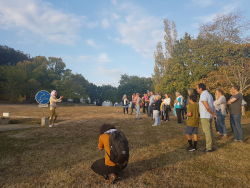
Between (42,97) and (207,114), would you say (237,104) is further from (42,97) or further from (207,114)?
(42,97)

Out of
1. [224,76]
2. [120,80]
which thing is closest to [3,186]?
[224,76]

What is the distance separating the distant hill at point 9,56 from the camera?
5327cm

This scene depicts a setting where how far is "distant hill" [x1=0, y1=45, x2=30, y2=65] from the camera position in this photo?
175 feet

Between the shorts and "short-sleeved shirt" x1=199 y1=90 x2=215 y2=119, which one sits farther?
the shorts

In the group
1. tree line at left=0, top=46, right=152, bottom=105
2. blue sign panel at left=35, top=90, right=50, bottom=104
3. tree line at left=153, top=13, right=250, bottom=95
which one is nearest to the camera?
blue sign panel at left=35, top=90, right=50, bottom=104

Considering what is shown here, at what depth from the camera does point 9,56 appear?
5506 cm

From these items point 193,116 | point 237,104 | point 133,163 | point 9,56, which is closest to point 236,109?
point 237,104

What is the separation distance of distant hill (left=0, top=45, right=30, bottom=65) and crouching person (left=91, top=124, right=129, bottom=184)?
6067 centimetres

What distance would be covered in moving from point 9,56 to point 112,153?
63.1 m

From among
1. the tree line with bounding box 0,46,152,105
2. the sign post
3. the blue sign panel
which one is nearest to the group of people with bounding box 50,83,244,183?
the sign post

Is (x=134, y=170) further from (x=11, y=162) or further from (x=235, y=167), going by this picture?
(x=11, y=162)

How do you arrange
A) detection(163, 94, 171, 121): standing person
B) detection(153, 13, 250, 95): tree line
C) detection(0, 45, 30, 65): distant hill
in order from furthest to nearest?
detection(0, 45, 30, 65): distant hill < detection(153, 13, 250, 95): tree line < detection(163, 94, 171, 121): standing person

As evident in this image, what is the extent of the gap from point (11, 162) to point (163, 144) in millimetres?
4632

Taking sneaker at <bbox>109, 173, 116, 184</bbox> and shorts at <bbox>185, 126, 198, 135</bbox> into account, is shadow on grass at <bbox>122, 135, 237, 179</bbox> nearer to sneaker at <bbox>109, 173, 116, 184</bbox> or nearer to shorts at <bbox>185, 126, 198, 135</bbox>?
sneaker at <bbox>109, 173, 116, 184</bbox>
